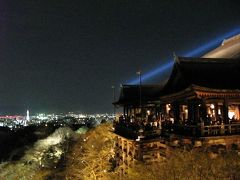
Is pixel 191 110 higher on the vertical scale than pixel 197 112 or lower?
higher

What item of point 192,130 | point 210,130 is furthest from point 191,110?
point 210,130

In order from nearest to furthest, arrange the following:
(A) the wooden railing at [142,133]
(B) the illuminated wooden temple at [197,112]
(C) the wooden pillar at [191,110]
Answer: (B) the illuminated wooden temple at [197,112], (C) the wooden pillar at [191,110], (A) the wooden railing at [142,133]

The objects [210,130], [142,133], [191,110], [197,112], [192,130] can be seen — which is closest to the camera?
[210,130]

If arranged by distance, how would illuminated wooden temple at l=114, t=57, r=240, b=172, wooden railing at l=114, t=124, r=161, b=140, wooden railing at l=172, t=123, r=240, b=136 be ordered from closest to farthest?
wooden railing at l=172, t=123, r=240, b=136 → illuminated wooden temple at l=114, t=57, r=240, b=172 → wooden railing at l=114, t=124, r=161, b=140

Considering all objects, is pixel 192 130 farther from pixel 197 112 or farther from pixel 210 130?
Result: pixel 197 112

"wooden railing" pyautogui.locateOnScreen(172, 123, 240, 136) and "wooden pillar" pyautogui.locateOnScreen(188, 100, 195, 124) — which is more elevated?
"wooden pillar" pyautogui.locateOnScreen(188, 100, 195, 124)

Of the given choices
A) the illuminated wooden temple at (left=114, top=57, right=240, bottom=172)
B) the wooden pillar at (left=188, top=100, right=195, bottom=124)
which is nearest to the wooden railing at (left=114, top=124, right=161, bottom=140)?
the illuminated wooden temple at (left=114, top=57, right=240, bottom=172)

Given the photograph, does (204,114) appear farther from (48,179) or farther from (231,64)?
(48,179)

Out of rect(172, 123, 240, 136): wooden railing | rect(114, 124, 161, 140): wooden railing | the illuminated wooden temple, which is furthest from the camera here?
rect(114, 124, 161, 140): wooden railing

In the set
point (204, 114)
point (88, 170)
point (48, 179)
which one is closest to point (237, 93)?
point (204, 114)

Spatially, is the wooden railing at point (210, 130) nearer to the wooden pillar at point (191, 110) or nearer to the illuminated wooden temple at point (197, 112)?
the illuminated wooden temple at point (197, 112)

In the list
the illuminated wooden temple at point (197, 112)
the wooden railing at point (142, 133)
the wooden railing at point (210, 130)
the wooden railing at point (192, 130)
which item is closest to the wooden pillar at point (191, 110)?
the illuminated wooden temple at point (197, 112)

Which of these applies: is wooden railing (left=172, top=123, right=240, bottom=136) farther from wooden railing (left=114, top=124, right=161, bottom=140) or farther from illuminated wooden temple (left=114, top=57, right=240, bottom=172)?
wooden railing (left=114, top=124, right=161, bottom=140)

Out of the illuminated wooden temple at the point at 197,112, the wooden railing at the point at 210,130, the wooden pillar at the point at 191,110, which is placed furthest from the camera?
the wooden pillar at the point at 191,110
